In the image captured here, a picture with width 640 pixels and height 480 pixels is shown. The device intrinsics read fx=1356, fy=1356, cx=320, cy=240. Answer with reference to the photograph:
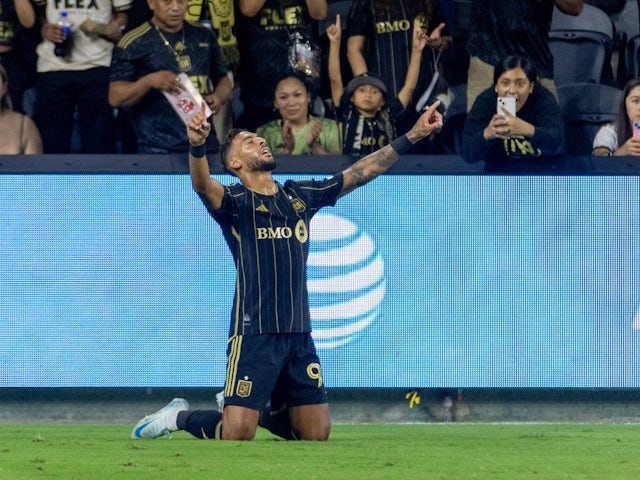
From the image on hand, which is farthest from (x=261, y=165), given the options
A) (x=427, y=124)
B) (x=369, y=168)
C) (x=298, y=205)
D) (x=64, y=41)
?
(x=64, y=41)

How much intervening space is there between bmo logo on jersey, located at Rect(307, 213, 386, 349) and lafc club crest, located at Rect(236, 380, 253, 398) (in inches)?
93.5

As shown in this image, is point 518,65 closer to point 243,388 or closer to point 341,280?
point 341,280

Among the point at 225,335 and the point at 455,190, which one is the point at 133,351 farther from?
the point at 455,190

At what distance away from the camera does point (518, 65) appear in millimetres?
10859

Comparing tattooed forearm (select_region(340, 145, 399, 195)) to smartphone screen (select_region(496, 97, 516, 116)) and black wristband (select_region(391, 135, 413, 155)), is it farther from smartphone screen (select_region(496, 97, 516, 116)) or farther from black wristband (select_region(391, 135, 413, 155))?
smartphone screen (select_region(496, 97, 516, 116))

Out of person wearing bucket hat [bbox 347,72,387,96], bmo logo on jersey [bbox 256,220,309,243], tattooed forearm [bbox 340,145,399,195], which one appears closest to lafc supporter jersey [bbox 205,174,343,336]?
bmo logo on jersey [bbox 256,220,309,243]

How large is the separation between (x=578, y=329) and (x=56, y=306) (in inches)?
161

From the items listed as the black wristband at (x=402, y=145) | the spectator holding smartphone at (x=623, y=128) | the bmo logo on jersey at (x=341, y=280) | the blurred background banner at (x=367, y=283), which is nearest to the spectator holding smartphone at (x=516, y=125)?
the blurred background banner at (x=367, y=283)

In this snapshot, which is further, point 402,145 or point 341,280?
point 341,280

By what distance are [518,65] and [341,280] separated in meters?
2.23

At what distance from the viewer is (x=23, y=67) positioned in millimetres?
11836

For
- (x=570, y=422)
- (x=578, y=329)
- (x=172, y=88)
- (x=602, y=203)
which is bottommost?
(x=570, y=422)

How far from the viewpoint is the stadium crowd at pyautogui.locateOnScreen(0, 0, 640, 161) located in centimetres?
1101

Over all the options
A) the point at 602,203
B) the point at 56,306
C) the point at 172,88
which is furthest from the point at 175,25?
the point at 602,203
